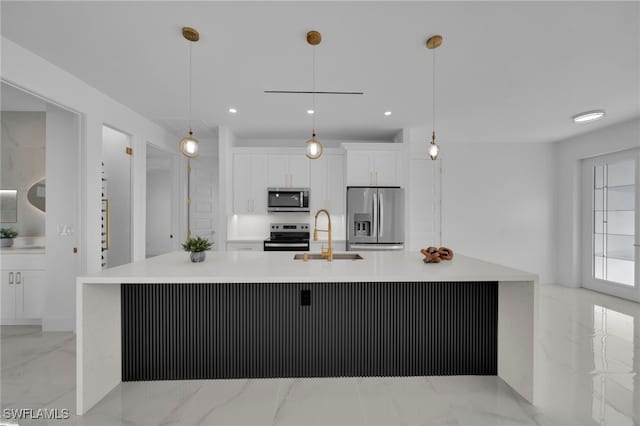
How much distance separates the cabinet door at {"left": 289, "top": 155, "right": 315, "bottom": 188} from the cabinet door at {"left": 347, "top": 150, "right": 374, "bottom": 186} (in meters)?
0.73

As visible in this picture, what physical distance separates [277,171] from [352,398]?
3.63 metres

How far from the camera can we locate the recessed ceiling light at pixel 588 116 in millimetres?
3848

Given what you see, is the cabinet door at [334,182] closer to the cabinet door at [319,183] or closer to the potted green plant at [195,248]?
the cabinet door at [319,183]

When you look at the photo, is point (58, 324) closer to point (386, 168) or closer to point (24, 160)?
point (24, 160)

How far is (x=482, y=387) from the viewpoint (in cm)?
218

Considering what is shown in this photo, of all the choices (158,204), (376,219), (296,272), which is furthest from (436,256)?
(158,204)

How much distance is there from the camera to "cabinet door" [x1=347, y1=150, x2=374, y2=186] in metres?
4.77

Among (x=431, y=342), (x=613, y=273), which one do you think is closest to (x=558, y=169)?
(x=613, y=273)

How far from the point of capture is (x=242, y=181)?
4.94 m

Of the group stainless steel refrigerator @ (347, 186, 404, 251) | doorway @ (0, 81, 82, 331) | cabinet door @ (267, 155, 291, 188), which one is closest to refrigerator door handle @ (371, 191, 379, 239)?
stainless steel refrigerator @ (347, 186, 404, 251)

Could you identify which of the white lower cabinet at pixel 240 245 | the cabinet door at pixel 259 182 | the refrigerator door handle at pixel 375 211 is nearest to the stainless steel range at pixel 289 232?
the white lower cabinet at pixel 240 245

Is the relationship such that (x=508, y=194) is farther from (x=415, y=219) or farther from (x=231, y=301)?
(x=231, y=301)

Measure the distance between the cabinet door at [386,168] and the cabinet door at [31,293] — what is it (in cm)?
455

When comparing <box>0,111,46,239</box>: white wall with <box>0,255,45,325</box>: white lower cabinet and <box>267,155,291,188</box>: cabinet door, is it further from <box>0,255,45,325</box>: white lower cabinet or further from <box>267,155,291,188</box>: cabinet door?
<box>267,155,291,188</box>: cabinet door
